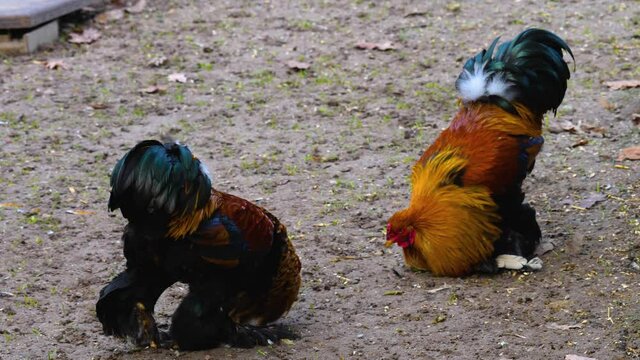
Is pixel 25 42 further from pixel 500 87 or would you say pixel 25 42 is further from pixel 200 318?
pixel 200 318

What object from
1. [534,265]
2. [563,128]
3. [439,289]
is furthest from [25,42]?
[534,265]

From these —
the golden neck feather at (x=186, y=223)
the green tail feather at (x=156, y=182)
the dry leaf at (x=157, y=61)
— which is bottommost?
the dry leaf at (x=157, y=61)

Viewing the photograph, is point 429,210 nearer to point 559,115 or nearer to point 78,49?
point 559,115

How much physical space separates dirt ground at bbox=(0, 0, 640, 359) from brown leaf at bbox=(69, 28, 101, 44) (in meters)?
0.13

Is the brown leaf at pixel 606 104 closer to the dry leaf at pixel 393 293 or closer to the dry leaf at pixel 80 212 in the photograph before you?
the dry leaf at pixel 393 293

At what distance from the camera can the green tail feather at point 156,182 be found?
4.27 meters

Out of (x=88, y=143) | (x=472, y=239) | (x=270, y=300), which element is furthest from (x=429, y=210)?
(x=88, y=143)

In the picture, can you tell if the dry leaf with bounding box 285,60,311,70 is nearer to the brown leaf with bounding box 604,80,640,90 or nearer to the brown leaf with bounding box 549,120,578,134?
the brown leaf with bounding box 549,120,578,134

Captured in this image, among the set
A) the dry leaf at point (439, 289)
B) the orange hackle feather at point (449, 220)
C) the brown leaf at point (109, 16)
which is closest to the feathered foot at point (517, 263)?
the orange hackle feather at point (449, 220)

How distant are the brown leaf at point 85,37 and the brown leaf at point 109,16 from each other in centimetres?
33

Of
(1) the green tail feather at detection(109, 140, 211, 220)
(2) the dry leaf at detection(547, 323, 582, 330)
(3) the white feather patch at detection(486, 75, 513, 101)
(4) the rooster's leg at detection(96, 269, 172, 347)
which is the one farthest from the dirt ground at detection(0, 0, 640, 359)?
(3) the white feather patch at detection(486, 75, 513, 101)

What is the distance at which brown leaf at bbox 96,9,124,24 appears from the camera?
10070mm

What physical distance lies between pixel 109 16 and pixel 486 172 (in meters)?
5.95

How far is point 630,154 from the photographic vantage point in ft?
22.5
